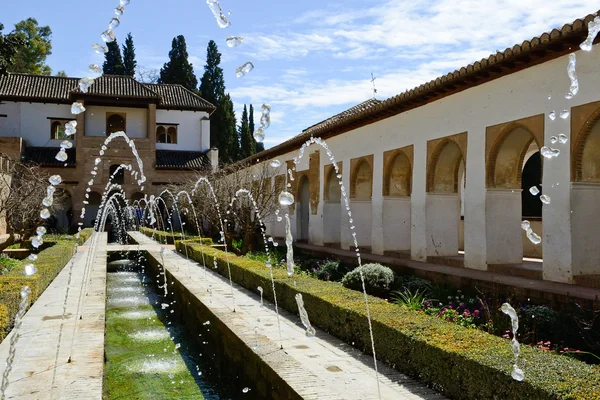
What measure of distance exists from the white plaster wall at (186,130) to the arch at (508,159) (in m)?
29.4

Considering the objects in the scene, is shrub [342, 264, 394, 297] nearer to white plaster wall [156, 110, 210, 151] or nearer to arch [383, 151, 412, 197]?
arch [383, 151, 412, 197]

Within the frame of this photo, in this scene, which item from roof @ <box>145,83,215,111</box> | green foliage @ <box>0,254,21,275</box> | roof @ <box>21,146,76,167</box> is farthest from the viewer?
roof @ <box>145,83,215,111</box>

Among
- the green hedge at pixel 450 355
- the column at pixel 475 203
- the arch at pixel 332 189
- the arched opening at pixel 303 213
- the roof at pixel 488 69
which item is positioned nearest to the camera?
the green hedge at pixel 450 355

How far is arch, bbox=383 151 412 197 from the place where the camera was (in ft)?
48.4

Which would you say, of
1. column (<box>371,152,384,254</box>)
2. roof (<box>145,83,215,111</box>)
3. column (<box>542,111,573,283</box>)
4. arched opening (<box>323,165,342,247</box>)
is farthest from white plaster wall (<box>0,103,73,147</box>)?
column (<box>542,111,573,283</box>)

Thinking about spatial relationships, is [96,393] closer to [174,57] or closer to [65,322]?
[65,322]

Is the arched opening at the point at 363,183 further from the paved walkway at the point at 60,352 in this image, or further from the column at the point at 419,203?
the paved walkway at the point at 60,352

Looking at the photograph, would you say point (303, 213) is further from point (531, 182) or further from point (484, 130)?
point (484, 130)

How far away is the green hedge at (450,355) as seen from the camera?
3848mm

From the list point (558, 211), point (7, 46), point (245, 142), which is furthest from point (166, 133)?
point (558, 211)

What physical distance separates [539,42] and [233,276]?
7.06 meters

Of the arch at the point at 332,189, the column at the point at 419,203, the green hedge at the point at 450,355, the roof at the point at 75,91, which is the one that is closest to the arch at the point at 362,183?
the arch at the point at 332,189

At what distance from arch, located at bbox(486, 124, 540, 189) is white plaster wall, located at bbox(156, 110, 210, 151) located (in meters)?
29.4

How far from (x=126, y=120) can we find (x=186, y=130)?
395 centimetres
